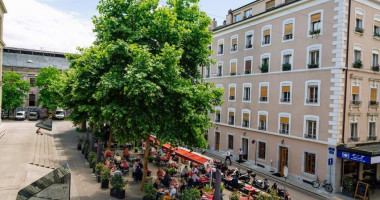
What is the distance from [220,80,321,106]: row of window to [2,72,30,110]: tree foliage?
46679mm

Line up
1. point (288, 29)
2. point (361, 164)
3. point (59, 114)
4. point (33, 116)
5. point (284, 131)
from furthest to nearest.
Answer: point (59, 114) < point (33, 116) < point (288, 29) < point (284, 131) < point (361, 164)

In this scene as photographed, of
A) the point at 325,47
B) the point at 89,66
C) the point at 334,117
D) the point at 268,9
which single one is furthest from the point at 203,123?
the point at 268,9

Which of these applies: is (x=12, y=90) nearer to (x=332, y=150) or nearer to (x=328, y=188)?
(x=332, y=150)

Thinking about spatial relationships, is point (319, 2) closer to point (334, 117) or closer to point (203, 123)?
point (334, 117)

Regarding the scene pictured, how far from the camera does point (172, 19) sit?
15602 millimetres

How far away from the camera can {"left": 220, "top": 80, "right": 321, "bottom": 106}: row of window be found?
22.3 meters

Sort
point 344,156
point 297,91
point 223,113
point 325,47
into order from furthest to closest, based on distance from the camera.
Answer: point 223,113 → point 297,91 → point 325,47 → point 344,156

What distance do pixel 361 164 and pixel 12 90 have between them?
60.2 m

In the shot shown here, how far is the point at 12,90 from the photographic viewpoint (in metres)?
54.7

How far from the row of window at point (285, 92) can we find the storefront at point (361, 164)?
4.40 metres

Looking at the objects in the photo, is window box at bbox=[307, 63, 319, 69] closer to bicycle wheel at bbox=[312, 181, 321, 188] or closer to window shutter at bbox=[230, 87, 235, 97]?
bicycle wheel at bbox=[312, 181, 321, 188]

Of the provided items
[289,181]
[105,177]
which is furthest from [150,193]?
[289,181]

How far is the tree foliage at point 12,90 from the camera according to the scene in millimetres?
54250

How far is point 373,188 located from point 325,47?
1201 centimetres
